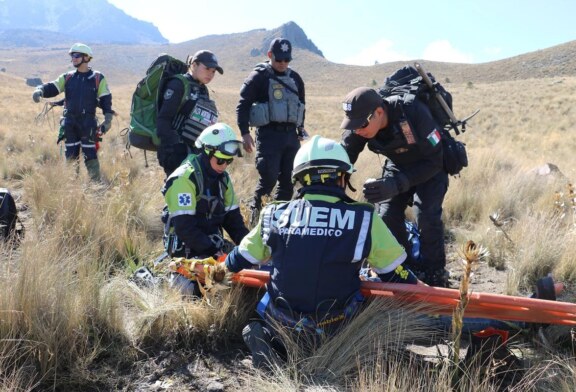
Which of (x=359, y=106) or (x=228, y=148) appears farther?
(x=228, y=148)

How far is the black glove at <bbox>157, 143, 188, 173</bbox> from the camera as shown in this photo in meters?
4.95

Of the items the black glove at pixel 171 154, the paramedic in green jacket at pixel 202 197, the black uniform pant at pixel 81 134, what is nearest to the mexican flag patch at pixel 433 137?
the paramedic in green jacket at pixel 202 197

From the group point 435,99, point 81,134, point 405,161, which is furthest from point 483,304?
point 81,134

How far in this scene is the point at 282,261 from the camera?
2.91 meters

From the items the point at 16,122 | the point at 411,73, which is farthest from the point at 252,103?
the point at 16,122

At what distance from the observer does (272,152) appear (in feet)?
18.2

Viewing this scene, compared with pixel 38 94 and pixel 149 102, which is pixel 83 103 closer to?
pixel 38 94

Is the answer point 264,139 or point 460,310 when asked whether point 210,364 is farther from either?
point 264,139

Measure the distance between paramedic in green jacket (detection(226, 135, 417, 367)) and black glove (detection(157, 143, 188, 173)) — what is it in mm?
2218

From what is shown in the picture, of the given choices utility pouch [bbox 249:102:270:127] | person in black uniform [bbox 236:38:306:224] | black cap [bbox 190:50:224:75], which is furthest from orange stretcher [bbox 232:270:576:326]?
black cap [bbox 190:50:224:75]

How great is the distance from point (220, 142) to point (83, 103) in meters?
4.07

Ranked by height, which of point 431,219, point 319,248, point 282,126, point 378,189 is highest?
point 282,126

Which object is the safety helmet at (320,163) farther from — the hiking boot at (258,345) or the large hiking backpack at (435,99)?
the large hiking backpack at (435,99)

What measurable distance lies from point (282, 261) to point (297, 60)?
10073 cm
